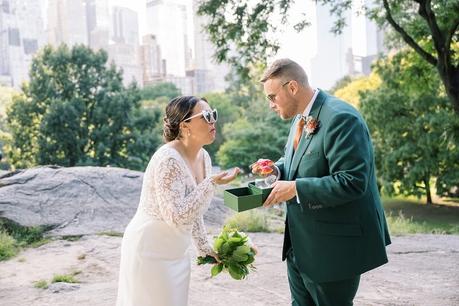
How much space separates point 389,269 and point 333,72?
4380 inches

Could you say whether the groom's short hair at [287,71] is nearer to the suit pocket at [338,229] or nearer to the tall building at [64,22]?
the suit pocket at [338,229]

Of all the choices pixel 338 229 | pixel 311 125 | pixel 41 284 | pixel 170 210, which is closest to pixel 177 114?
pixel 170 210

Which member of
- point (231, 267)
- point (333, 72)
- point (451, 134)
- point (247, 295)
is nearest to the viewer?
point (231, 267)

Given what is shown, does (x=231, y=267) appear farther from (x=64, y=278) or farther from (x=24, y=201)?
(x=24, y=201)

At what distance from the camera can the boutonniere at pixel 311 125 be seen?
3027 mm

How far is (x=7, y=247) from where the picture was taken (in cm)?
798

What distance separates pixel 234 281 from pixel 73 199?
496cm

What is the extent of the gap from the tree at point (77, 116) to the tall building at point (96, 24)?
6462cm

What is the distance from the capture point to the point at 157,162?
3.14m

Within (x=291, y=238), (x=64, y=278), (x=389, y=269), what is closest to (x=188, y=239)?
(x=291, y=238)

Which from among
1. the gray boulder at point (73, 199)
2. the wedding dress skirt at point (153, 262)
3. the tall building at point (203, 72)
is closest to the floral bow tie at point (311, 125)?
the wedding dress skirt at point (153, 262)

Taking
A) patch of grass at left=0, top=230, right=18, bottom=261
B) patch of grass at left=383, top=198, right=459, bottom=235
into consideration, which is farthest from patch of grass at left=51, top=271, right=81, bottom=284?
patch of grass at left=383, top=198, right=459, bottom=235

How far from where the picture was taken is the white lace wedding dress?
3.10 metres

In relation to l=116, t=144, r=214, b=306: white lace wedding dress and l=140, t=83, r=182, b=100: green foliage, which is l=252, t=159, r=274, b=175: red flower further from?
l=140, t=83, r=182, b=100: green foliage
